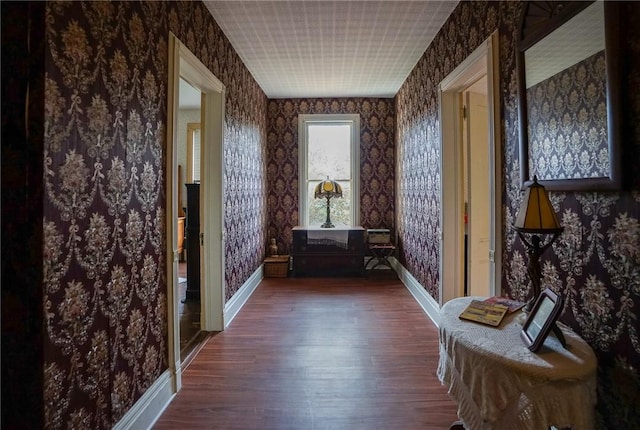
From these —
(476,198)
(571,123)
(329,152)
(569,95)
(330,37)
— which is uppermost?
(330,37)

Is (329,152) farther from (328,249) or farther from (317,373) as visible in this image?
(317,373)

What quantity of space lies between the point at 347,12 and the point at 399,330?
264 cm

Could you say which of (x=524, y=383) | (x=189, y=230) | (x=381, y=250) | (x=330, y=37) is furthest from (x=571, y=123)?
(x=381, y=250)

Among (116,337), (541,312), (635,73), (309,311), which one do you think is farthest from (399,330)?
(635,73)

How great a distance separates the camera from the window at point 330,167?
542cm

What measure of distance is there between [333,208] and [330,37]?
278cm

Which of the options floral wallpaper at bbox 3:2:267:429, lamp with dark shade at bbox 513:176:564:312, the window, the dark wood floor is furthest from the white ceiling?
the dark wood floor

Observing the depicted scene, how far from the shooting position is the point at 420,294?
12.4 feet

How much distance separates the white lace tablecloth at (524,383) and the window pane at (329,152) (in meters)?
4.32

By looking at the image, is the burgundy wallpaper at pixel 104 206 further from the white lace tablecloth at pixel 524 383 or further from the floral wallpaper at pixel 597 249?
the floral wallpaper at pixel 597 249

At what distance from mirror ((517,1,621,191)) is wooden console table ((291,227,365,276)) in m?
3.28

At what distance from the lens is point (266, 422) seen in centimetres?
184

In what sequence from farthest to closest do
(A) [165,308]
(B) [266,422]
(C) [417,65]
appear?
(C) [417,65]
(A) [165,308]
(B) [266,422]

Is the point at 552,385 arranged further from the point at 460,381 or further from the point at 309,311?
the point at 309,311
